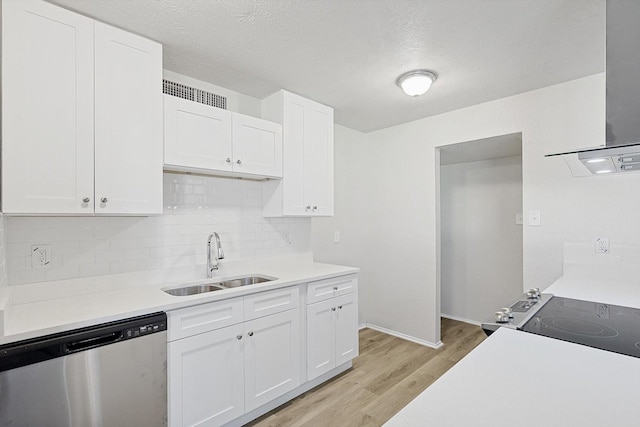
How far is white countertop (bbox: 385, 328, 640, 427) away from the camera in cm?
67

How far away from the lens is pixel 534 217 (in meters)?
2.58

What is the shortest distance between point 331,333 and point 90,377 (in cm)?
160

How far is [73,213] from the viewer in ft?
5.26

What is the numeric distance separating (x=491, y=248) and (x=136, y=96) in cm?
393

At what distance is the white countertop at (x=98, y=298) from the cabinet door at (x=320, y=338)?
26cm

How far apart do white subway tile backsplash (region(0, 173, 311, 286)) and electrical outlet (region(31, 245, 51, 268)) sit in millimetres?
19

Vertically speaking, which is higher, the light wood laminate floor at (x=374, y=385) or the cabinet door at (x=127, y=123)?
the cabinet door at (x=127, y=123)

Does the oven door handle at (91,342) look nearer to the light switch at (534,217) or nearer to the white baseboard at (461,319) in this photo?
the light switch at (534,217)

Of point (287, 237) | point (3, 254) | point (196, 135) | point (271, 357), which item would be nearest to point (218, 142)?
point (196, 135)

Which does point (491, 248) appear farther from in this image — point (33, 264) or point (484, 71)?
point (33, 264)

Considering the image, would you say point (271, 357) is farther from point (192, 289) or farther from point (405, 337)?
point (405, 337)

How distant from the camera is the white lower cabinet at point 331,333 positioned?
240cm

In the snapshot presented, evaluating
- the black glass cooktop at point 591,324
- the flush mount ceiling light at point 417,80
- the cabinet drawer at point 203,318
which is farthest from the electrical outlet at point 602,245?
the cabinet drawer at point 203,318

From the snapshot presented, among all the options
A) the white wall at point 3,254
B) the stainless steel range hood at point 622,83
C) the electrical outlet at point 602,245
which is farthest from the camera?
the electrical outlet at point 602,245
